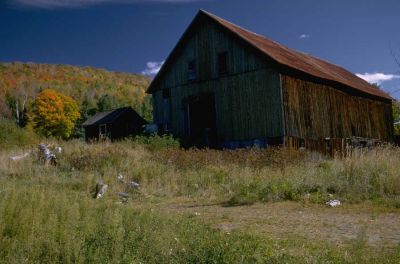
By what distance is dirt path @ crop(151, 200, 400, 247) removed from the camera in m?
6.18

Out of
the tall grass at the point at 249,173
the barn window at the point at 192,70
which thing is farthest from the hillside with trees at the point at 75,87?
the tall grass at the point at 249,173

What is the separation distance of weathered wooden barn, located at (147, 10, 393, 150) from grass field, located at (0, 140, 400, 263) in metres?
5.37

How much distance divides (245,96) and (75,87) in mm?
76092

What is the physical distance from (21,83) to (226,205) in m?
88.2

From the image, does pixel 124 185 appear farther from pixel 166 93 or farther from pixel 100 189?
pixel 166 93

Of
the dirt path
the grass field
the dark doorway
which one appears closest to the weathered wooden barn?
the dark doorway

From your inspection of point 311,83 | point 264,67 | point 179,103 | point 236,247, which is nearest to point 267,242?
point 236,247

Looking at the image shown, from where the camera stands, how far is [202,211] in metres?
8.97

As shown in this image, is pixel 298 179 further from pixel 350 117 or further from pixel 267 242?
pixel 350 117

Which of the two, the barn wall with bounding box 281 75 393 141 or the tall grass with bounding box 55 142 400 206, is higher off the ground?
the barn wall with bounding box 281 75 393 141

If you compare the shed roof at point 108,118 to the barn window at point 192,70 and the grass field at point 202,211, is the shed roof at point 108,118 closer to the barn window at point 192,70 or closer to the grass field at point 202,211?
the barn window at point 192,70

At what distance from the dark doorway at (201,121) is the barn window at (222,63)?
150cm

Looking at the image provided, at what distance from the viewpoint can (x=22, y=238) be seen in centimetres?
501

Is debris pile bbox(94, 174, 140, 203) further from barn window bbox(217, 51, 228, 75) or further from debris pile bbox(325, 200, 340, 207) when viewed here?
barn window bbox(217, 51, 228, 75)
